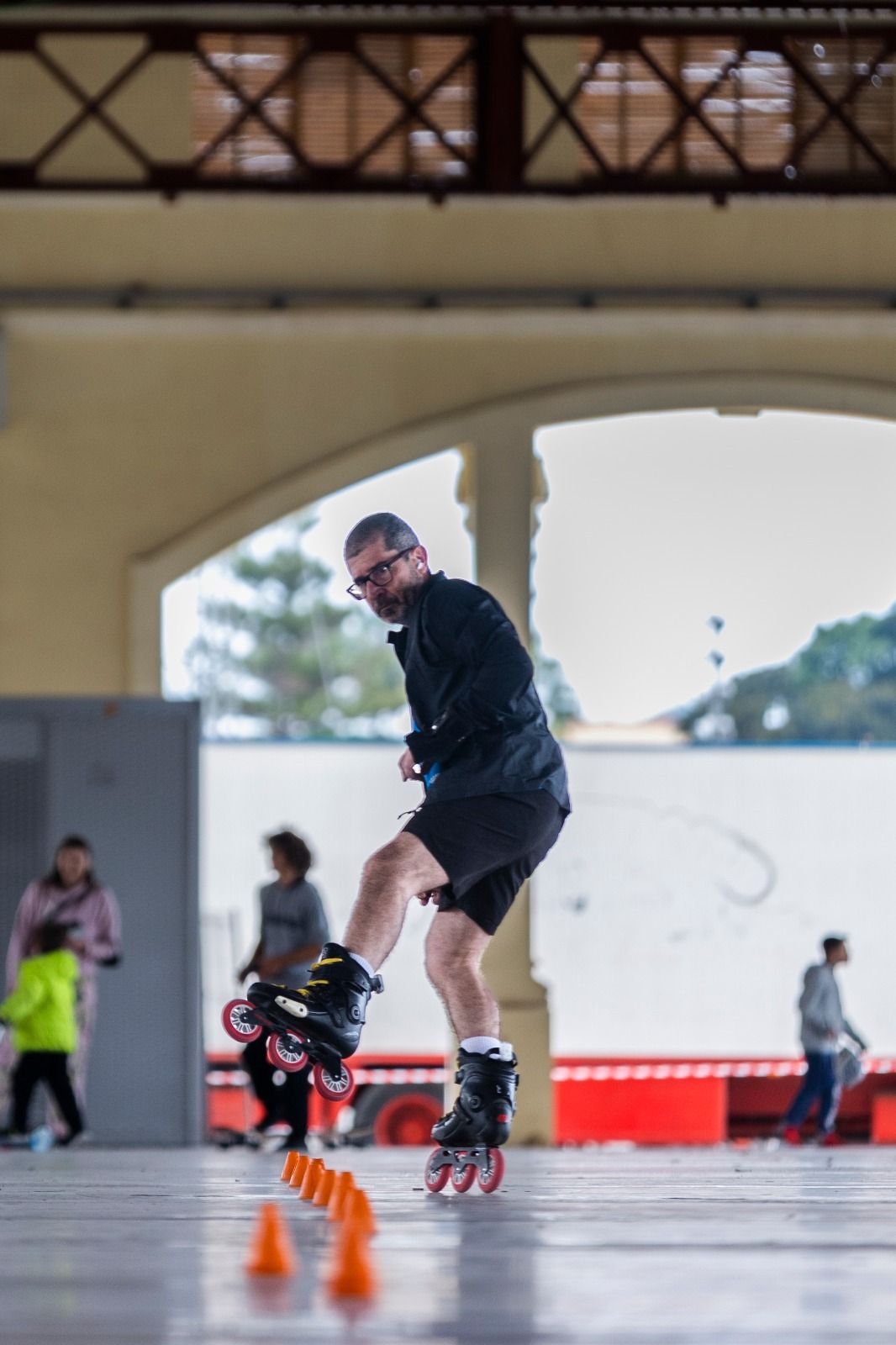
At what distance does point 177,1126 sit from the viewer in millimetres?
Result: 13266

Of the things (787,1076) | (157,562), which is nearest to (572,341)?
(157,562)

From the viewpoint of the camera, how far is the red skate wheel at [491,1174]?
5684mm

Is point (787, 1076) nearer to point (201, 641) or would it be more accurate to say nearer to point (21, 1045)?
point (21, 1045)

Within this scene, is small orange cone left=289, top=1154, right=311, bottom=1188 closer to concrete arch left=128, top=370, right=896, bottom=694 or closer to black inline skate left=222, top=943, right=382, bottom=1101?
black inline skate left=222, top=943, right=382, bottom=1101

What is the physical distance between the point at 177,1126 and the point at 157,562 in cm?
368

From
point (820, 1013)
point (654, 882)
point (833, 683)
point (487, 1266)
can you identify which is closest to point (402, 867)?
point (487, 1266)

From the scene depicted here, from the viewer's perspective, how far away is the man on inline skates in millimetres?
5625

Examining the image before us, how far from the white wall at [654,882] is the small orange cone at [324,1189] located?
13.2 meters

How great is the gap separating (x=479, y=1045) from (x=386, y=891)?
539mm

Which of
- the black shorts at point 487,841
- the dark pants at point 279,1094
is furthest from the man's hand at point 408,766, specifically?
the dark pants at point 279,1094

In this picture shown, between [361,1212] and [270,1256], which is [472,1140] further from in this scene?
[270,1256]

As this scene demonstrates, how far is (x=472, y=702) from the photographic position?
5902mm

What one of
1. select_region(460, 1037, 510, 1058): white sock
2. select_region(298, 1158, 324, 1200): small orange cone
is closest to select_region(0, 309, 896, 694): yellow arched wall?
select_region(460, 1037, 510, 1058): white sock

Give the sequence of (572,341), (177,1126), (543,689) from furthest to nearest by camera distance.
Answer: (543,689) < (572,341) < (177,1126)
